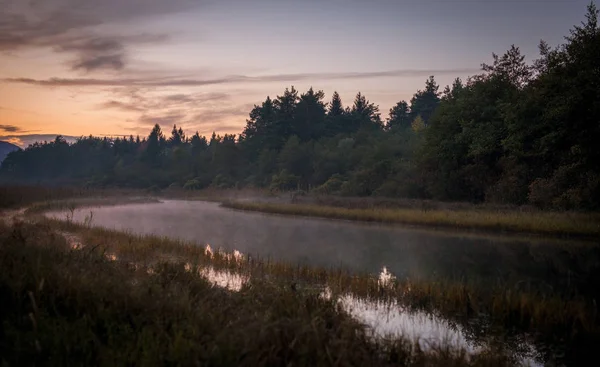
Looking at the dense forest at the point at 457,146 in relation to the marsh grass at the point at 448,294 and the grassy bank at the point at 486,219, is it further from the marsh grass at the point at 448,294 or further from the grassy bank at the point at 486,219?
the marsh grass at the point at 448,294

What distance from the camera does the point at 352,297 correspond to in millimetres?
11156

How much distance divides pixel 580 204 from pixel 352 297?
20047 mm

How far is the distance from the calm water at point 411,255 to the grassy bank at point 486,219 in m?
1.85

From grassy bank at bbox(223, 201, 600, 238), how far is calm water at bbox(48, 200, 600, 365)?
185cm

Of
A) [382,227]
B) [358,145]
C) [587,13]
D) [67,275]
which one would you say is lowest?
[382,227]

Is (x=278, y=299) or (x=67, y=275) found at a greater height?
(x=67, y=275)

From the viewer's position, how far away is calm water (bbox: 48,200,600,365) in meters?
9.35

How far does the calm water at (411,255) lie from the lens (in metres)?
9.35

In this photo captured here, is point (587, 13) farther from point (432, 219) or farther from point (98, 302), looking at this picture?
point (98, 302)

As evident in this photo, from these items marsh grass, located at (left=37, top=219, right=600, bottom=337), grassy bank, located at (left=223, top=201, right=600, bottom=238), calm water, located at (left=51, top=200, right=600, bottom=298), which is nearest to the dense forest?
grassy bank, located at (left=223, top=201, right=600, bottom=238)

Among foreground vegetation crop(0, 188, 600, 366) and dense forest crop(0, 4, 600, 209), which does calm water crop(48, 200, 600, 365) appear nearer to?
foreground vegetation crop(0, 188, 600, 366)

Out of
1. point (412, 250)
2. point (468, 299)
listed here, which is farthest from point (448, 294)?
point (412, 250)

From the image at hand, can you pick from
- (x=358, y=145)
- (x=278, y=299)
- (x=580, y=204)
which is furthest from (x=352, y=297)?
(x=358, y=145)

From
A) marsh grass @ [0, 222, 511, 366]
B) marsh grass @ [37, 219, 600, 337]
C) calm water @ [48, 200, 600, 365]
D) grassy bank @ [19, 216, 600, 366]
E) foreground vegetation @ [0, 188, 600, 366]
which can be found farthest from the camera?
calm water @ [48, 200, 600, 365]
